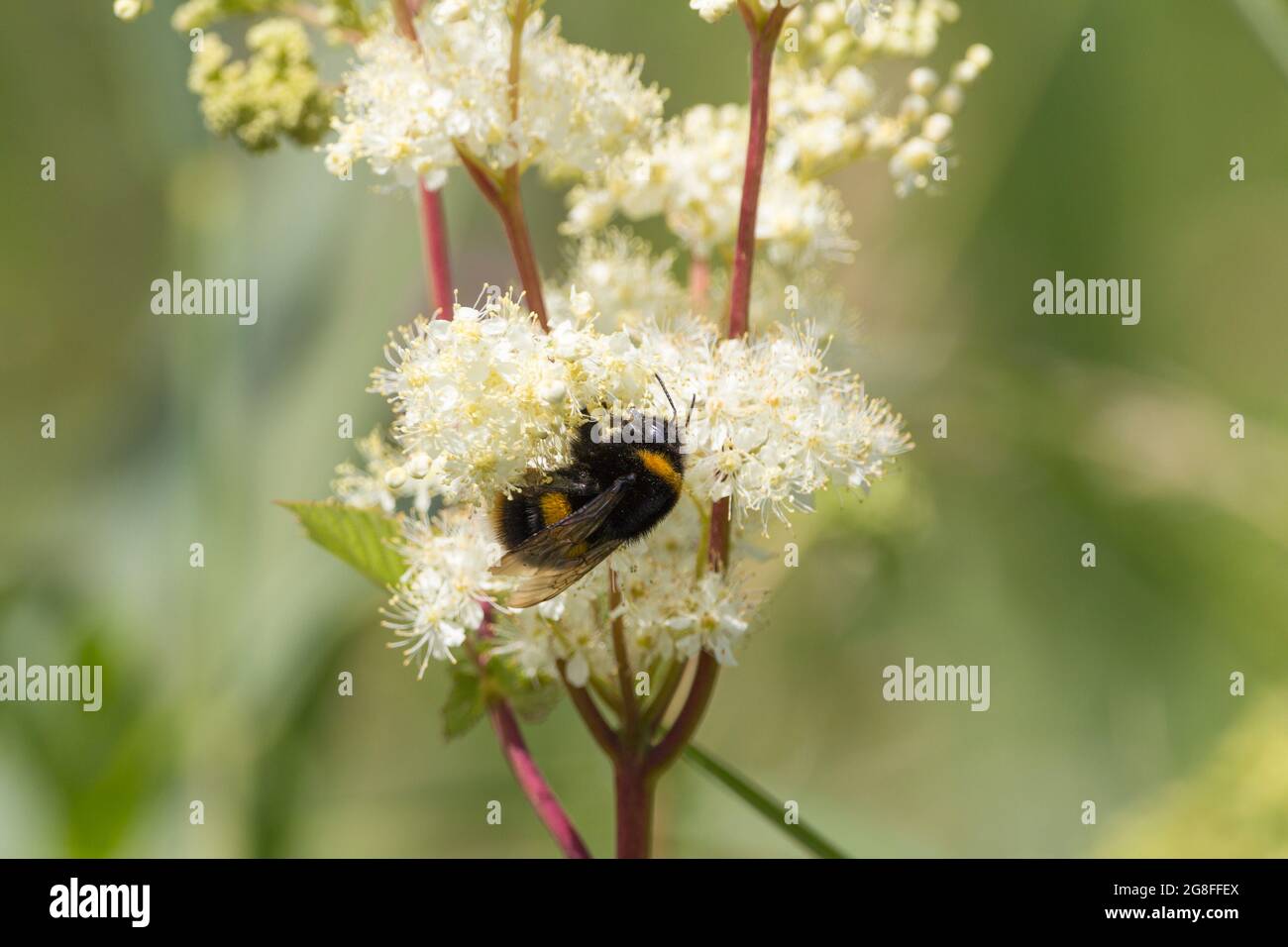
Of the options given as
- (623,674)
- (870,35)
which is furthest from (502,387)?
(870,35)

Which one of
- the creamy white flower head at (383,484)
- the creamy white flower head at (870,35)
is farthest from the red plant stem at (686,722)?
the creamy white flower head at (870,35)

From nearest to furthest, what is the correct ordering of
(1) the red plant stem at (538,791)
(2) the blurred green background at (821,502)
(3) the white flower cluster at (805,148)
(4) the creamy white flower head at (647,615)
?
(4) the creamy white flower head at (647,615) → (1) the red plant stem at (538,791) → (3) the white flower cluster at (805,148) → (2) the blurred green background at (821,502)

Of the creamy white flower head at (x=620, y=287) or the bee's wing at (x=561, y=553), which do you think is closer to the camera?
the bee's wing at (x=561, y=553)

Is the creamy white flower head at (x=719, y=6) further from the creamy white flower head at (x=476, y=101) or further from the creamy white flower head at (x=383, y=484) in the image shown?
the creamy white flower head at (x=383, y=484)

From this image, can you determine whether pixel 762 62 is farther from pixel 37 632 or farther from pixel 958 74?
pixel 37 632

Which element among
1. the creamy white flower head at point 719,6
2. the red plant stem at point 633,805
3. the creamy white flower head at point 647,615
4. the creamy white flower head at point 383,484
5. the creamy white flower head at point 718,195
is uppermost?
the creamy white flower head at point 719,6

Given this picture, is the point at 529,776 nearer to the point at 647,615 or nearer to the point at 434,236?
the point at 647,615

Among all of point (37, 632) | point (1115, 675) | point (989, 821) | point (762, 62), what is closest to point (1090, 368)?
point (1115, 675)
